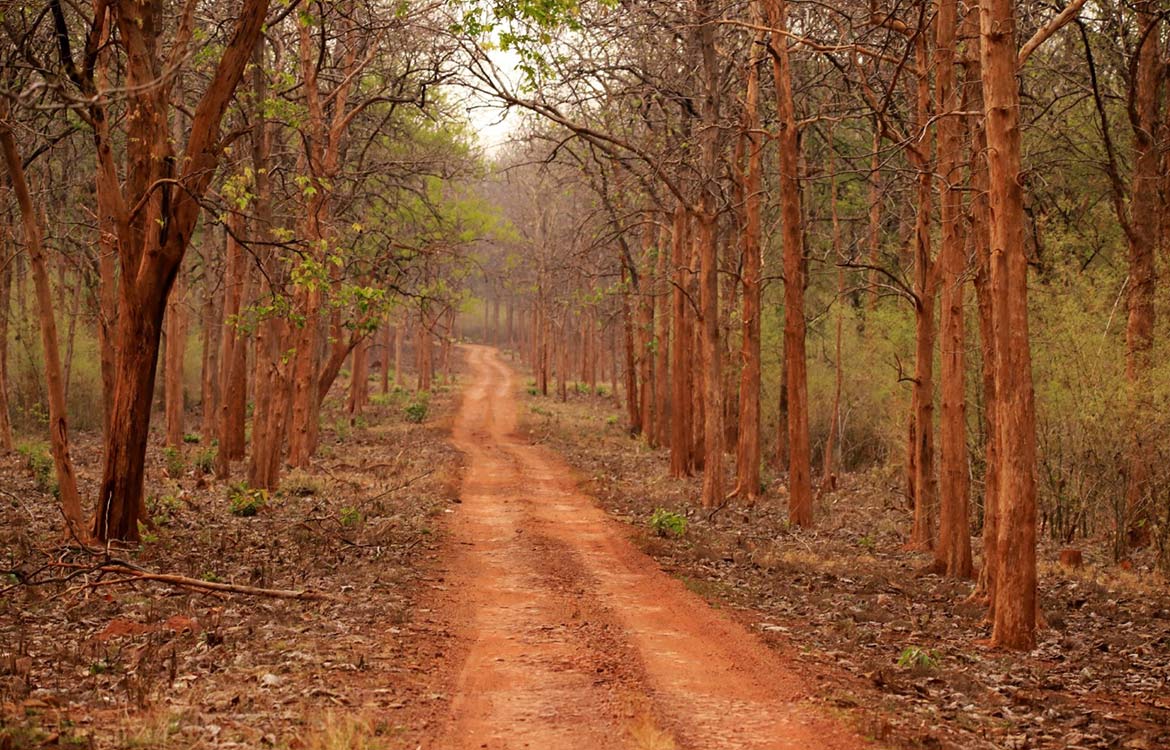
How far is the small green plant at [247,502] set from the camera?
1584 cm

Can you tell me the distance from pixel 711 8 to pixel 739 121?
7.36 ft

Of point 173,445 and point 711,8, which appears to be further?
point 173,445

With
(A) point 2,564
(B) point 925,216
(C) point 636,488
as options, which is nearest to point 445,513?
(C) point 636,488

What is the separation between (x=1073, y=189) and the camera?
2208 centimetres

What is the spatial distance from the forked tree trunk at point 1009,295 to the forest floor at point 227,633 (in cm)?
535

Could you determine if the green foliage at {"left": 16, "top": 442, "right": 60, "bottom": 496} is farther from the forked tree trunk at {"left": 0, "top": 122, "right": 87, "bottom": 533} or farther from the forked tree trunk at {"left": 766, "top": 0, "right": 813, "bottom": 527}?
the forked tree trunk at {"left": 766, "top": 0, "right": 813, "bottom": 527}

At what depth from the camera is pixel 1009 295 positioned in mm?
9422

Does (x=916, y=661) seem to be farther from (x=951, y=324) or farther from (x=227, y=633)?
(x=227, y=633)

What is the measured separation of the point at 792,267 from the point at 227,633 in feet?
35.5

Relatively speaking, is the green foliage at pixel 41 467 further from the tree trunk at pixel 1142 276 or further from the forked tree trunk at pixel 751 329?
the tree trunk at pixel 1142 276

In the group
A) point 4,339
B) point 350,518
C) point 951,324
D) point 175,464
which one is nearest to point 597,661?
point 951,324

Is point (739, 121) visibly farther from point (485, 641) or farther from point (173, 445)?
point (173, 445)

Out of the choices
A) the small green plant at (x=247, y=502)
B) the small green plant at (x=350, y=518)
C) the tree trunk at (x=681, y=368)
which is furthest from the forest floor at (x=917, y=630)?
the small green plant at (x=247, y=502)

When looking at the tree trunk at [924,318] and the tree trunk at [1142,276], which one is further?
the tree trunk at [1142,276]
